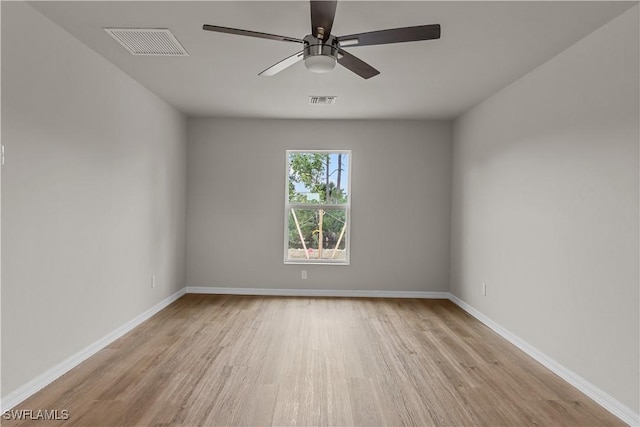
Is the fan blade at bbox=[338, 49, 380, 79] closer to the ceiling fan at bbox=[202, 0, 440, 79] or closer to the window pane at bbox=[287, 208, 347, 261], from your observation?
the ceiling fan at bbox=[202, 0, 440, 79]

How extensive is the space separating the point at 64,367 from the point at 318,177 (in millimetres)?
3835

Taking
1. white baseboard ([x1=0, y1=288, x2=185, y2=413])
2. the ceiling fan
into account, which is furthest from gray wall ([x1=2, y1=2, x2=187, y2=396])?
the ceiling fan

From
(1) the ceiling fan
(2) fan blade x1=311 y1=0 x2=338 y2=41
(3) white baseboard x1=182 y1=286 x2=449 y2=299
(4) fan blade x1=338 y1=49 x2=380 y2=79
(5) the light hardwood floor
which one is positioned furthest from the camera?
(3) white baseboard x1=182 y1=286 x2=449 y2=299

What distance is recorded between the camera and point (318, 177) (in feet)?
19.7

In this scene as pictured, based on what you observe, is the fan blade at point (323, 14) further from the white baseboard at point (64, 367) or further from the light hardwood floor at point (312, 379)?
the white baseboard at point (64, 367)

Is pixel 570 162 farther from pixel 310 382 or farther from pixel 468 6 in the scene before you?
pixel 310 382

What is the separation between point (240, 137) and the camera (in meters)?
5.91

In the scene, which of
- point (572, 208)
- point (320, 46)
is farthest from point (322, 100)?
point (572, 208)

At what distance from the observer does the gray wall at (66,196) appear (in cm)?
252

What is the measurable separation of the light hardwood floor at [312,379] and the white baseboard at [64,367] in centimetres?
6

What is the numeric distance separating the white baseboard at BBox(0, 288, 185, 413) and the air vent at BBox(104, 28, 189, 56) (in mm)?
2329

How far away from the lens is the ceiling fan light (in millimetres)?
2596

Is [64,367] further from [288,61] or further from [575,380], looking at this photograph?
[575,380]

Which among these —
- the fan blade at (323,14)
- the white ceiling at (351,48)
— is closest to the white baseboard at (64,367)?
the white ceiling at (351,48)
